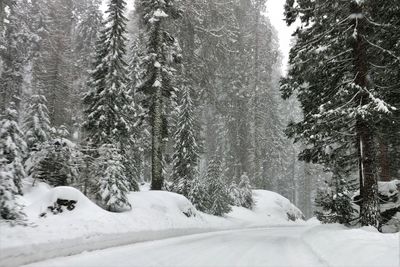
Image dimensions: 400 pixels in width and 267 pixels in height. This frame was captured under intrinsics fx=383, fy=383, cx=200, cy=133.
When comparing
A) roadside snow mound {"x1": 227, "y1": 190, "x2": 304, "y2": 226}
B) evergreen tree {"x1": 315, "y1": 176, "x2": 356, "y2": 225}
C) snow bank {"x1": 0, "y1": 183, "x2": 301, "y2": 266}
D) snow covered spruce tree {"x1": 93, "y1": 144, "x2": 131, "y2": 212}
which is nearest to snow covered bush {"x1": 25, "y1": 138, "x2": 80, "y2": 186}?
snow bank {"x1": 0, "y1": 183, "x2": 301, "y2": 266}

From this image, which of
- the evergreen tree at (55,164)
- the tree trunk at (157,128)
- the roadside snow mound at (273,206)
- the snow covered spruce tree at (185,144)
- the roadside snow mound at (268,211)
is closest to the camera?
the evergreen tree at (55,164)

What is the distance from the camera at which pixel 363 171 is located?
12.8 metres

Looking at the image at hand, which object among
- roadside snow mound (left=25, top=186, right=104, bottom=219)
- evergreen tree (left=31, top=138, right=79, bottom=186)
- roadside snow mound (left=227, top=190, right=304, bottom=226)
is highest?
evergreen tree (left=31, top=138, right=79, bottom=186)

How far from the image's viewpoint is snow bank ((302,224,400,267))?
734 centimetres

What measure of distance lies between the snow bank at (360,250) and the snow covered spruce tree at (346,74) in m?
2.60

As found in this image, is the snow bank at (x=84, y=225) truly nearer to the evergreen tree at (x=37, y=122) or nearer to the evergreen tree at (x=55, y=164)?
the evergreen tree at (x=55, y=164)

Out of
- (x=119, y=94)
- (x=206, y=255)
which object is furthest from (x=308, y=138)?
(x=119, y=94)

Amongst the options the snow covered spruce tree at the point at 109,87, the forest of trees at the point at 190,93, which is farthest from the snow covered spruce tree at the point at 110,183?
the snow covered spruce tree at the point at 109,87

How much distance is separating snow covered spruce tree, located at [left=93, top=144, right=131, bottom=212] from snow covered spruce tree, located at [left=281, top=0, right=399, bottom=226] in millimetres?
7255

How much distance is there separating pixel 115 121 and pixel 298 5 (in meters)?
10.5

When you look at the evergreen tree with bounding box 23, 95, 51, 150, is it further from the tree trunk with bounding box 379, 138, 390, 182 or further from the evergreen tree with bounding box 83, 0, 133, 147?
the tree trunk with bounding box 379, 138, 390, 182

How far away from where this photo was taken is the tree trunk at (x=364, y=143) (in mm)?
12633

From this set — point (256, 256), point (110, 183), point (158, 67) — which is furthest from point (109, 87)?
point (256, 256)

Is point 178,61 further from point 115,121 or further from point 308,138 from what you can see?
point 308,138
